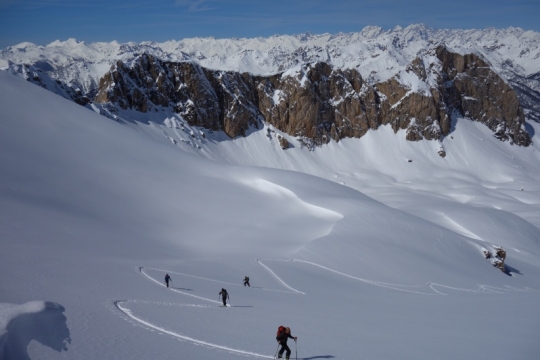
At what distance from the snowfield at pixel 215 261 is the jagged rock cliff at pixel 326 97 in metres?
56.3

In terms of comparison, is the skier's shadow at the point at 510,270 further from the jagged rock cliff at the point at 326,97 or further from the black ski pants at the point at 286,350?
the jagged rock cliff at the point at 326,97

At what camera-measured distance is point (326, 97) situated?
12594 cm

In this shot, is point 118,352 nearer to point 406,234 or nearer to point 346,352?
point 346,352

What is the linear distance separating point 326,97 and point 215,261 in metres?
105

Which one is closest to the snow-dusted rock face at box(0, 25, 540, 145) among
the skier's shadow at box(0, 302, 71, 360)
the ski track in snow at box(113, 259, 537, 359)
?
the ski track in snow at box(113, 259, 537, 359)

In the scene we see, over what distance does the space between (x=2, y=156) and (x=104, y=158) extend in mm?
9423

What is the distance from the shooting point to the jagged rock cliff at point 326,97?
106 m

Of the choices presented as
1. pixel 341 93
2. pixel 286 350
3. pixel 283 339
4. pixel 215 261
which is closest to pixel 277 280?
pixel 215 261

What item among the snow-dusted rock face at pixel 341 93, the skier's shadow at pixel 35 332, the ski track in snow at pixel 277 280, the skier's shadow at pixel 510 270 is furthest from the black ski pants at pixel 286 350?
the snow-dusted rock face at pixel 341 93

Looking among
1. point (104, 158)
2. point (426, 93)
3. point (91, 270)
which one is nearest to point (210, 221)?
point (104, 158)

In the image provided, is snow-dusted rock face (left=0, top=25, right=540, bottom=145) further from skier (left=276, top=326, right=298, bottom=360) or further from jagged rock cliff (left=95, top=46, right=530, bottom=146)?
skier (left=276, top=326, right=298, bottom=360)

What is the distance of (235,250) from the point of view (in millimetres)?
29828

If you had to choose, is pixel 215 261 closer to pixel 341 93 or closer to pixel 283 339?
pixel 283 339

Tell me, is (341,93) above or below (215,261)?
above
